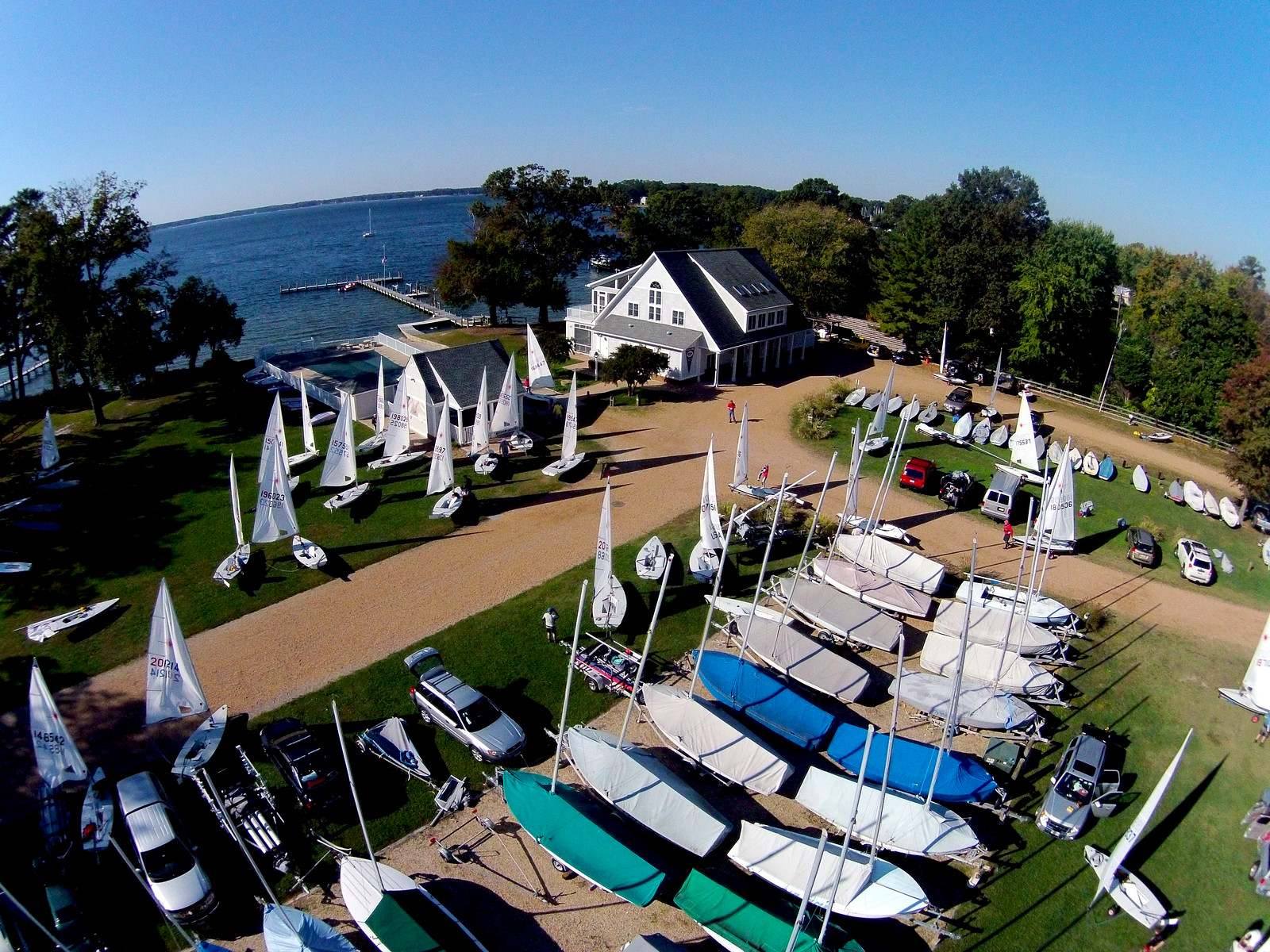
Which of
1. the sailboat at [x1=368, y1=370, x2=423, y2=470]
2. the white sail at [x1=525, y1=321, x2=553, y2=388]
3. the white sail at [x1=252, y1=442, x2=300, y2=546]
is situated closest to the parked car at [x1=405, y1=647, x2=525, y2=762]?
the white sail at [x1=252, y1=442, x2=300, y2=546]

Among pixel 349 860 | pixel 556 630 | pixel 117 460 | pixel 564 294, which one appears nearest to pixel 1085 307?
pixel 564 294

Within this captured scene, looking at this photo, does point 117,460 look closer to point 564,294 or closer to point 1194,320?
point 564,294

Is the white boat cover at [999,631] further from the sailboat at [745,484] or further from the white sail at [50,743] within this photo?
the white sail at [50,743]

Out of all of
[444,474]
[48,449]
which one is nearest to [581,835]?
[444,474]

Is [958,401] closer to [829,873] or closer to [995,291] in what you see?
[995,291]

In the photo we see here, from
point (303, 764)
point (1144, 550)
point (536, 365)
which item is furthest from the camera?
point (536, 365)

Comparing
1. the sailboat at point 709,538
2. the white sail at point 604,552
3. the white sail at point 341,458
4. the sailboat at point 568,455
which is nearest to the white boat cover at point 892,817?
the white sail at point 604,552
